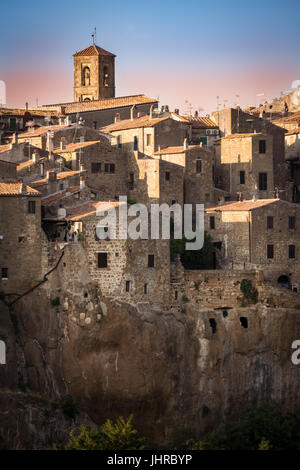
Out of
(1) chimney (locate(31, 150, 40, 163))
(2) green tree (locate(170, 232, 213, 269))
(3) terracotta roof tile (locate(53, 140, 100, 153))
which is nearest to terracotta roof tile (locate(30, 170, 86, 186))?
(3) terracotta roof tile (locate(53, 140, 100, 153))

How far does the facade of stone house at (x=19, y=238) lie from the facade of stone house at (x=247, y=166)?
1684cm

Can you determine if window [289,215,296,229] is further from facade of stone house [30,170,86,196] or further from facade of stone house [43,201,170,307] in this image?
facade of stone house [30,170,86,196]

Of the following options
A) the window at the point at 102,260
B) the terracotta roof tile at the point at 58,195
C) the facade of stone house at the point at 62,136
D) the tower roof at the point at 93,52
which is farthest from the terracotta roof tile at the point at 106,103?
the window at the point at 102,260

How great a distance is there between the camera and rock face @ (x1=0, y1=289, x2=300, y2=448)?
244 feet

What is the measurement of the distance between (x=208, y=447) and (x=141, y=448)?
3304 millimetres

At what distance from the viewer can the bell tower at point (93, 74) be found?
367 ft

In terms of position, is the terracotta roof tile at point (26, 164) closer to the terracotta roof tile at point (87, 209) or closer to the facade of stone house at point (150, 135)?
the facade of stone house at point (150, 135)

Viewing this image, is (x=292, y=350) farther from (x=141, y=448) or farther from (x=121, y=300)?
(x=141, y=448)

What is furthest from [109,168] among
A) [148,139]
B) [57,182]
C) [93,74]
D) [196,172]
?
[93,74]

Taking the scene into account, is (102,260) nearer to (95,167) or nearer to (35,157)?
(95,167)

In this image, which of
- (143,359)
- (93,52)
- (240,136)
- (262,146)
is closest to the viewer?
(143,359)

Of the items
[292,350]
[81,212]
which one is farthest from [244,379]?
[81,212]

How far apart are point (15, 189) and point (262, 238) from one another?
15.7 meters

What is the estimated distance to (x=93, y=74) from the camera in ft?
367
